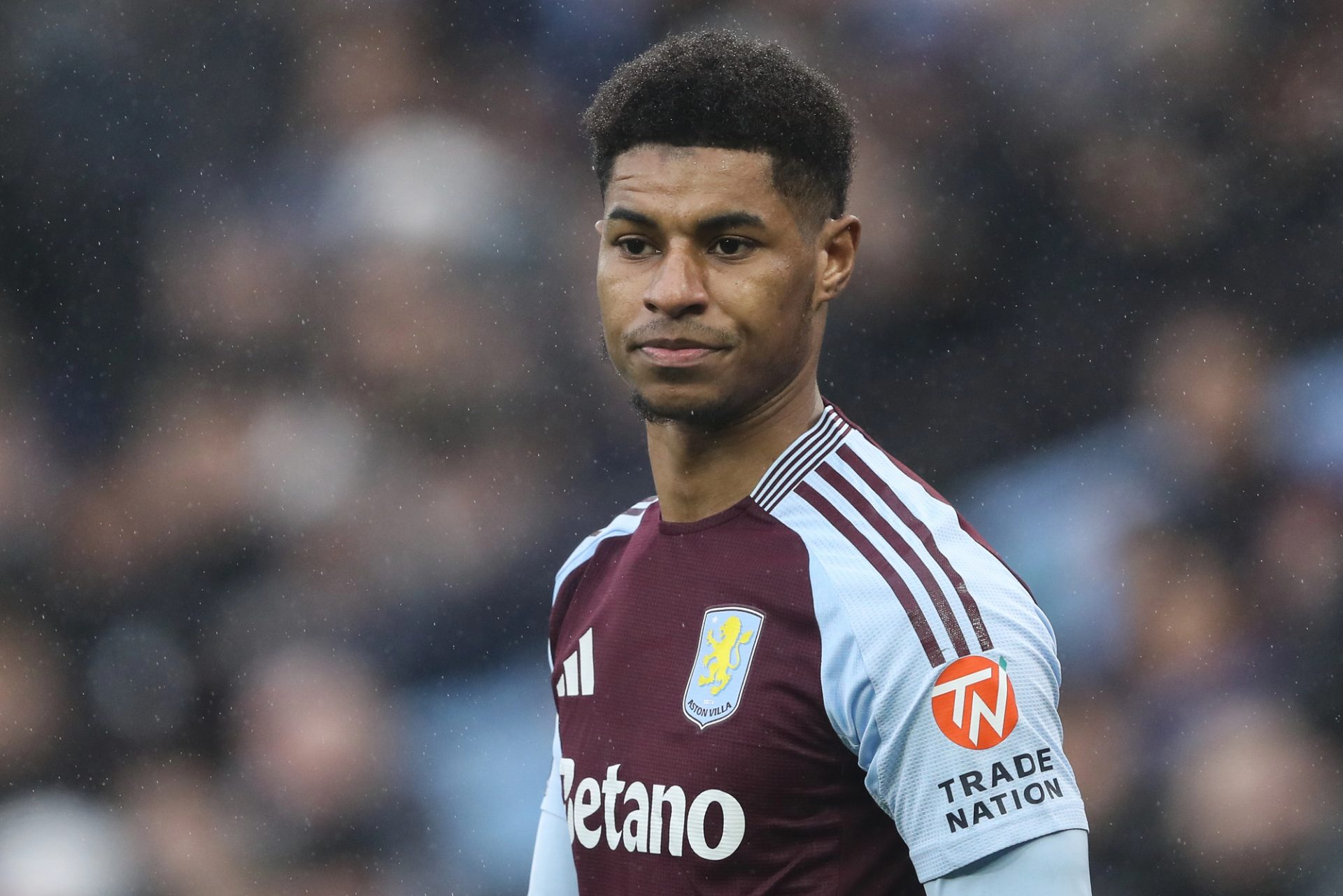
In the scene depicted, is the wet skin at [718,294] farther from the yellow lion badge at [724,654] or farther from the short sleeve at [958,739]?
the short sleeve at [958,739]

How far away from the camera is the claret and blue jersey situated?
55.4 inches

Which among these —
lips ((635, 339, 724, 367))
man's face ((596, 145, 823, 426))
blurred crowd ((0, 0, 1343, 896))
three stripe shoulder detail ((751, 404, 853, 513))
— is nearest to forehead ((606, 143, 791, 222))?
man's face ((596, 145, 823, 426))

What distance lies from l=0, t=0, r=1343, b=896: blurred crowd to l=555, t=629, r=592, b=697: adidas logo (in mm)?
1851

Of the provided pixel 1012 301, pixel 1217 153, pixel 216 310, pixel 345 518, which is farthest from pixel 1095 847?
pixel 216 310

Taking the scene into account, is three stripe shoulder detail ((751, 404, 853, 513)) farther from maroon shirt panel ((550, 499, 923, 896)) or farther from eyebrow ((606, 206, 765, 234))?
eyebrow ((606, 206, 765, 234))

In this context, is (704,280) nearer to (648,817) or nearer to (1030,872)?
(648,817)

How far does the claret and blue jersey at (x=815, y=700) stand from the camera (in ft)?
4.61

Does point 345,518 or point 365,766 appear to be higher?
point 345,518

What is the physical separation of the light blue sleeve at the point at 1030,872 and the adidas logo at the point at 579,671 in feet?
1.66

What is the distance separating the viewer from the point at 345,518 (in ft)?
12.3

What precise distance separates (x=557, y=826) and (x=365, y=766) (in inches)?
68.4

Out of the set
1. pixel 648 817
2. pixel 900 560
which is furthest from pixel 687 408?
pixel 648 817

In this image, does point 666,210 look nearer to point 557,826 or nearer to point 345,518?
point 557,826

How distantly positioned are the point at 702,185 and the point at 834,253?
21cm
